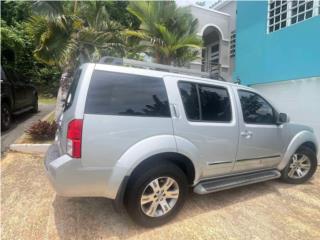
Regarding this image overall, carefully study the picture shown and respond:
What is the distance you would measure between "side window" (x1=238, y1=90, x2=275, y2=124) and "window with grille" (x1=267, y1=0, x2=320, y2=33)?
4.04 meters

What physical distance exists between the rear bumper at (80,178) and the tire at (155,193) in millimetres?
214

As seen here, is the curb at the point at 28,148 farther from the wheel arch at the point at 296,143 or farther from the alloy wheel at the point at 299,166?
the alloy wheel at the point at 299,166

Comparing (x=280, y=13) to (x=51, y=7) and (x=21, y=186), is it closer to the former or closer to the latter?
(x=51, y=7)

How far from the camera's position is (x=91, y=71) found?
2887 millimetres

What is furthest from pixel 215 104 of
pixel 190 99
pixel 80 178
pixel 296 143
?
pixel 80 178

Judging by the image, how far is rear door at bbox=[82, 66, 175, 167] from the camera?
2775mm

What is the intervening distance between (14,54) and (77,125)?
15260 mm

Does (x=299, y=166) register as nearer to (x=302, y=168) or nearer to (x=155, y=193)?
(x=302, y=168)

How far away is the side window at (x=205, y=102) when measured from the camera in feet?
11.4

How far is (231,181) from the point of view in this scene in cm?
384

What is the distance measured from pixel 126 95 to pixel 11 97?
5.73 m

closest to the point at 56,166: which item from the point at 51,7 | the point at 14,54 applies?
the point at 51,7

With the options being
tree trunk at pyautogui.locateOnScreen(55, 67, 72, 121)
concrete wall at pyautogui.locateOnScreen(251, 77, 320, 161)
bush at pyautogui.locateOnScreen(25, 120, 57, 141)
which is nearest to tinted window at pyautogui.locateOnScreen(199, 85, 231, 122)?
concrete wall at pyautogui.locateOnScreen(251, 77, 320, 161)

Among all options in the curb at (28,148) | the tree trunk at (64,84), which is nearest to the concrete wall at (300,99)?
the tree trunk at (64,84)
